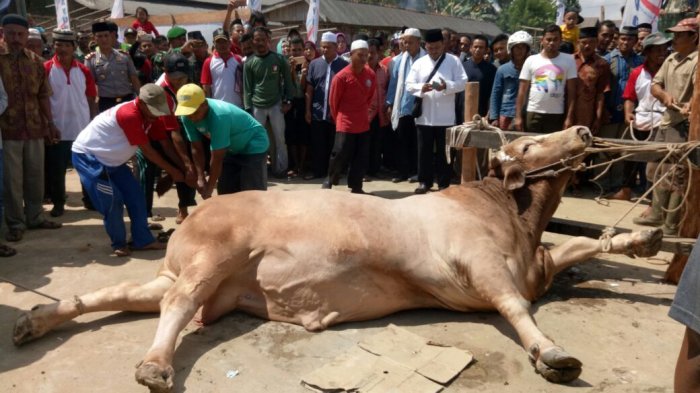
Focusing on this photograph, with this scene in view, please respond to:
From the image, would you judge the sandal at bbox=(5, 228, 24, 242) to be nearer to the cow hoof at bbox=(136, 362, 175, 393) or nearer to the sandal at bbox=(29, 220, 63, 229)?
the sandal at bbox=(29, 220, 63, 229)

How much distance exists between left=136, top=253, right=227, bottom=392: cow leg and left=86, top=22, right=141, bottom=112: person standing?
17.5 ft

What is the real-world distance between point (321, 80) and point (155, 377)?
6904 mm

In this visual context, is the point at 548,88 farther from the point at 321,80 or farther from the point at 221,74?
the point at 221,74

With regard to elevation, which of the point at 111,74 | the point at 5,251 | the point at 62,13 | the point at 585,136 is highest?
the point at 62,13

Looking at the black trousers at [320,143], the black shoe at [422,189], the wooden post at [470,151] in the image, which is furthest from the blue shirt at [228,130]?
the black trousers at [320,143]

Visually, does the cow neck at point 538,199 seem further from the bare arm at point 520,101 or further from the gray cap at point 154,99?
the bare arm at point 520,101

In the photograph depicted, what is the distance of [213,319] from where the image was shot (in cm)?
432

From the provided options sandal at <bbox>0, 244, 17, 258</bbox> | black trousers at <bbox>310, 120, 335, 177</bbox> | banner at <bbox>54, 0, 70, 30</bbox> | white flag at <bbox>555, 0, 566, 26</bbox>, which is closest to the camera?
sandal at <bbox>0, 244, 17, 258</bbox>

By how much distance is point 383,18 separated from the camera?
102 ft

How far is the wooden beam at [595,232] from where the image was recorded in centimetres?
464

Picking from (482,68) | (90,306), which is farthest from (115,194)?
(482,68)

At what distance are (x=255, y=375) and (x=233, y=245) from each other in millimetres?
933

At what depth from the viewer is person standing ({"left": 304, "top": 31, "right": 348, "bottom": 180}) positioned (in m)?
9.46

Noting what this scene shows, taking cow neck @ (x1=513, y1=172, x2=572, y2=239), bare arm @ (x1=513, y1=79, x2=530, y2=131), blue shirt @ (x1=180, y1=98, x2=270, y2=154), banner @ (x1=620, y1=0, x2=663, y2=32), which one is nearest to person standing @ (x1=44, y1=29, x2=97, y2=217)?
→ blue shirt @ (x1=180, y1=98, x2=270, y2=154)
